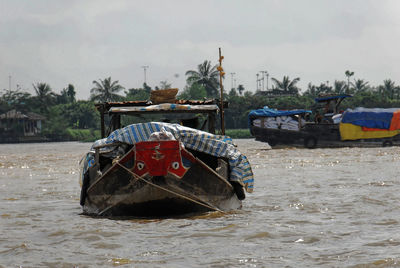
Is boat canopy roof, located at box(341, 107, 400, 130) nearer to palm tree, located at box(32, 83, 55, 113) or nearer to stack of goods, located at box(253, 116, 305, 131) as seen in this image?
stack of goods, located at box(253, 116, 305, 131)

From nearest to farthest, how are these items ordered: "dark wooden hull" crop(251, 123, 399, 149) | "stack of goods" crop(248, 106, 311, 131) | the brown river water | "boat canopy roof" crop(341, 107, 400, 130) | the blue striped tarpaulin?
the brown river water → the blue striped tarpaulin → "boat canopy roof" crop(341, 107, 400, 130) → "dark wooden hull" crop(251, 123, 399, 149) → "stack of goods" crop(248, 106, 311, 131)

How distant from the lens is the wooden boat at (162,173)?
25.1 feet

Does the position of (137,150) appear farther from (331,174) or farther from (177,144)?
(331,174)

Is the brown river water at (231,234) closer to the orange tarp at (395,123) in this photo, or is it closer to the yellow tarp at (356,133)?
the yellow tarp at (356,133)

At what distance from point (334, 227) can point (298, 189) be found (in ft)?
16.2

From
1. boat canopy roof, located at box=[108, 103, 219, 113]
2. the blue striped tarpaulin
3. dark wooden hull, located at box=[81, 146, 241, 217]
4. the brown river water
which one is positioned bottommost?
the brown river water

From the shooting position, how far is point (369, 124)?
29.7 m

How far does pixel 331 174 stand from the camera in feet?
50.9

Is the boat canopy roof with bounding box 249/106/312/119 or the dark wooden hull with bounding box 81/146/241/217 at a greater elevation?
the boat canopy roof with bounding box 249/106/312/119

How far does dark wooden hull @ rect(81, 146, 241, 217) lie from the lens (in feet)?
25.4

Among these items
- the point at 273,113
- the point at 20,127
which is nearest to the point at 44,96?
the point at 20,127

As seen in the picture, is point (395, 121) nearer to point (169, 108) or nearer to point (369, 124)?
point (369, 124)

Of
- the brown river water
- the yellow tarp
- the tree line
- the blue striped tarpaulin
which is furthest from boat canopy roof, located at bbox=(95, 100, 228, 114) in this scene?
the tree line

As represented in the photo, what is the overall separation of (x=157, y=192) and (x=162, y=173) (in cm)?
27
